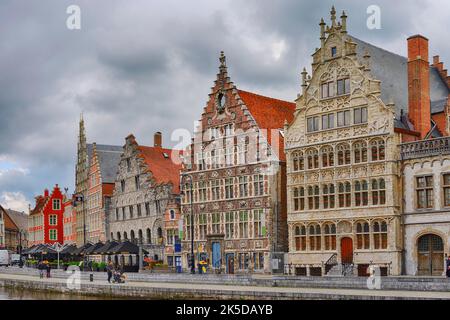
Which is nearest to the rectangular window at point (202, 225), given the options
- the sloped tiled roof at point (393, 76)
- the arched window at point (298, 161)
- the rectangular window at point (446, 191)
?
the arched window at point (298, 161)

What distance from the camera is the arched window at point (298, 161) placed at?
182 feet

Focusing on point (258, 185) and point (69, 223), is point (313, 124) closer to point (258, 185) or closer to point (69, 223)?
point (258, 185)

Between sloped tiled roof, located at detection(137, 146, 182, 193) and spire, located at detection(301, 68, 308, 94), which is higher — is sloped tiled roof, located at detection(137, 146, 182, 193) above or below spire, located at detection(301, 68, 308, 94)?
below

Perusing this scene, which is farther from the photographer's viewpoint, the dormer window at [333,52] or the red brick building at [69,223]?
the red brick building at [69,223]

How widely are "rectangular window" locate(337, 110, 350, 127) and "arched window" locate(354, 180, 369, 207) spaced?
410 centimetres

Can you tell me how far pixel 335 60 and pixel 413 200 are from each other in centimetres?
1111

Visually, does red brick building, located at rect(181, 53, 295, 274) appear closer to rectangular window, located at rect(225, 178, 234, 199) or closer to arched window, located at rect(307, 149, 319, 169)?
rectangular window, located at rect(225, 178, 234, 199)

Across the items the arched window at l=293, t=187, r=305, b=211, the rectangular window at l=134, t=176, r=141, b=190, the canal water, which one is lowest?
the canal water

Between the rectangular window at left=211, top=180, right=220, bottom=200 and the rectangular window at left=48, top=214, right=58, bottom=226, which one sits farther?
the rectangular window at left=48, top=214, right=58, bottom=226

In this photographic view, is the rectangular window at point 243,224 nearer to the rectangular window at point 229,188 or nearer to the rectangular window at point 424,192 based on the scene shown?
the rectangular window at point 229,188

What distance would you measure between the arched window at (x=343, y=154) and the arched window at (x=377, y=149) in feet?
6.14

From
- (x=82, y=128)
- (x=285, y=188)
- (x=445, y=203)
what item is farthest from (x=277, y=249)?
(x=82, y=128)

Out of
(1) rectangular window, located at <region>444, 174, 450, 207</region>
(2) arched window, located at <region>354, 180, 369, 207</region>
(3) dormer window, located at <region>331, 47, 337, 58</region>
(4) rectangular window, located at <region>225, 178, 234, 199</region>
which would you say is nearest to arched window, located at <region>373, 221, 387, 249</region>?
(2) arched window, located at <region>354, 180, 369, 207</region>

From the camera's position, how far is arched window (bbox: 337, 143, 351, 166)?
52.3m
